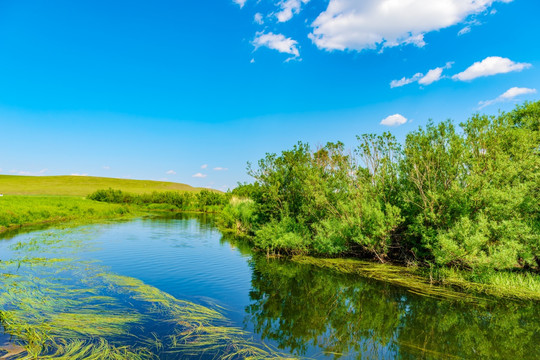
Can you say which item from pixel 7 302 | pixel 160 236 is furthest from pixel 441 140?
pixel 160 236

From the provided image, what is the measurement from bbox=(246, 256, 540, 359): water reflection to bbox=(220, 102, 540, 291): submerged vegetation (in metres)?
2.56

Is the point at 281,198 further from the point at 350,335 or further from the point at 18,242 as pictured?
the point at 18,242

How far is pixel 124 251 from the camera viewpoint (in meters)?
20.7

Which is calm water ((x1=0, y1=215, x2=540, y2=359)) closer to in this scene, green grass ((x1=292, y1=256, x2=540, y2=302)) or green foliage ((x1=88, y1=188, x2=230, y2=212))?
green grass ((x1=292, y1=256, x2=540, y2=302))

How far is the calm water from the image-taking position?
8203 millimetres

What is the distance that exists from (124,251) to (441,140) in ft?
68.5

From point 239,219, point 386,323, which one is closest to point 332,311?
point 386,323

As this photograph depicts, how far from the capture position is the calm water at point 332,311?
8.20 meters

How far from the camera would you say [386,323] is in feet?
32.2

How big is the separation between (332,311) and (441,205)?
7.95 m

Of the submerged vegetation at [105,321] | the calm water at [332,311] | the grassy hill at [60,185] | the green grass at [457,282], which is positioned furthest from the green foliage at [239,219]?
the grassy hill at [60,185]

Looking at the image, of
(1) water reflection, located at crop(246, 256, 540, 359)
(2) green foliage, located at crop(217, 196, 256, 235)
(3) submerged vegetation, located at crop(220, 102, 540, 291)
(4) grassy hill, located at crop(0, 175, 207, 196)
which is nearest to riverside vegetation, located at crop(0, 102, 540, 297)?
(3) submerged vegetation, located at crop(220, 102, 540, 291)

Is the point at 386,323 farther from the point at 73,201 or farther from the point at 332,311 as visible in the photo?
the point at 73,201

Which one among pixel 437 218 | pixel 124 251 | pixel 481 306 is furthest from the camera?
pixel 124 251
